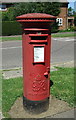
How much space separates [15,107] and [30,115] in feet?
1.61

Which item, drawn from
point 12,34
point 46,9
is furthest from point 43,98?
point 46,9

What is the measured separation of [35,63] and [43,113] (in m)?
1.09

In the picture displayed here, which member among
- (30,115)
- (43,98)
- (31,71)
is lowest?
(30,115)

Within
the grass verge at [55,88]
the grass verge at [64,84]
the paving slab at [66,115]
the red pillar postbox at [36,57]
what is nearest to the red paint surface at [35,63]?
the red pillar postbox at [36,57]

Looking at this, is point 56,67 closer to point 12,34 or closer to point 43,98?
point 43,98

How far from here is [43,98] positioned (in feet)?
14.7

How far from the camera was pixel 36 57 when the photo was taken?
14.0 ft

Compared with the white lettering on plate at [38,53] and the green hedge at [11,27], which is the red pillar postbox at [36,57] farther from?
the green hedge at [11,27]

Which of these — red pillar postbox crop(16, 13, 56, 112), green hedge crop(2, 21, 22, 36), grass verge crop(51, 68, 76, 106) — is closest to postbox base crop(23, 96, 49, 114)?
red pillar postbox crop(16, 13, 56, 112)

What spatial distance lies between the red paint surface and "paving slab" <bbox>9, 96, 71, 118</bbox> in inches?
13.4

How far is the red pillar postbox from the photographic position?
412 cm

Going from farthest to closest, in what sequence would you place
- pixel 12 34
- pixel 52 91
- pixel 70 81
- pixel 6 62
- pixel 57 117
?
pixel 12 34
pixel 6 62
pixel 70 81
pixel 52 91
pixel 57 117

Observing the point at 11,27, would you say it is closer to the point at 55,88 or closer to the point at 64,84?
the point at 64,84

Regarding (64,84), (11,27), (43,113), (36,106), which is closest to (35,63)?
(36,106)
